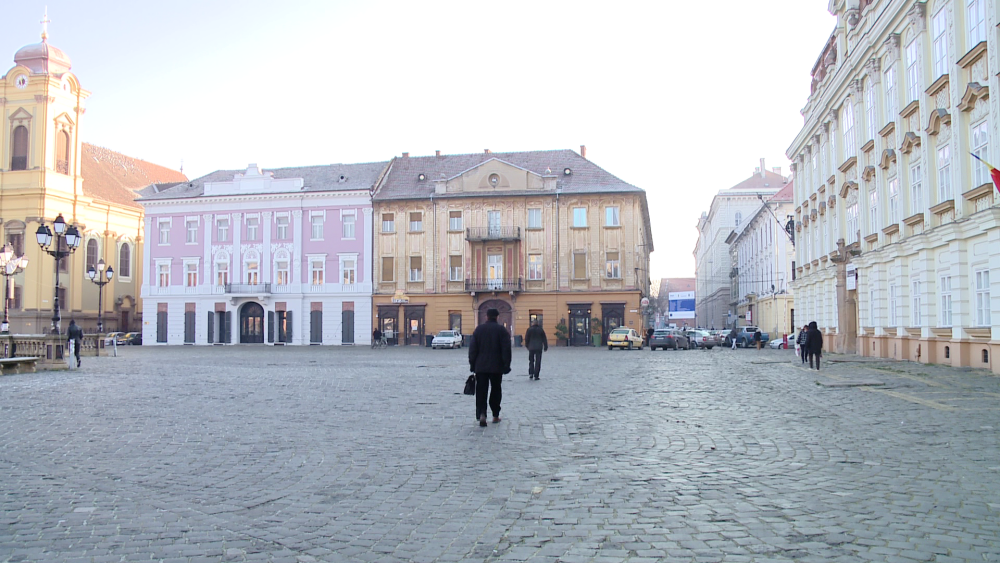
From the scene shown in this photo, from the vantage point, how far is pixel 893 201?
28188mm

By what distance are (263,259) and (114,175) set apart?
26700mm

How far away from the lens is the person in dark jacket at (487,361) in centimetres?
1110

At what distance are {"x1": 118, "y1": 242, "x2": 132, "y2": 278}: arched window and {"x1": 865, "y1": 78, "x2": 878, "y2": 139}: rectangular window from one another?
65.0 metres

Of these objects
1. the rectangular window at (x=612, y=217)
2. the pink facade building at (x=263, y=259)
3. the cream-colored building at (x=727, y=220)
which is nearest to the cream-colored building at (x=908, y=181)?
the rectangular window at (x=612, y=217)

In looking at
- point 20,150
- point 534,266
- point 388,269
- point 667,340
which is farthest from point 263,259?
point 667,340

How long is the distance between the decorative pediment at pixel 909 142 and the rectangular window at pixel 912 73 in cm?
114

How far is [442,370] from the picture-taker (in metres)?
25.2

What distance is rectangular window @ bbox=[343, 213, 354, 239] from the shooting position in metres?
59.0

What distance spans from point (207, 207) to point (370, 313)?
51.4ft

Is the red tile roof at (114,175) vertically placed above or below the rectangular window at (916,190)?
above

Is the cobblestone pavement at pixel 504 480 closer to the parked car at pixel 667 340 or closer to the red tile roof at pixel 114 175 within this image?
the parked car at pixel 667 340

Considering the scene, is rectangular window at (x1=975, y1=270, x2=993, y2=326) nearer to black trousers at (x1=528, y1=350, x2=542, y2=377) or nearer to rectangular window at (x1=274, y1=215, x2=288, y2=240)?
black trousers at (x1=528, y1=350, x2=542, y2=377)

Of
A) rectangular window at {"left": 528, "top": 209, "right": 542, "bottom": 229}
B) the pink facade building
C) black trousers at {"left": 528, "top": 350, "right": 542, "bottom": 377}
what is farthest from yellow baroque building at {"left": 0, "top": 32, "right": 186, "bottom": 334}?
black trousers at {"left": 528, "top": 350, "right": 542, "bottom": 377}

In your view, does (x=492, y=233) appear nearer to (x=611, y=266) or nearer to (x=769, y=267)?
(x=611, y=266)
